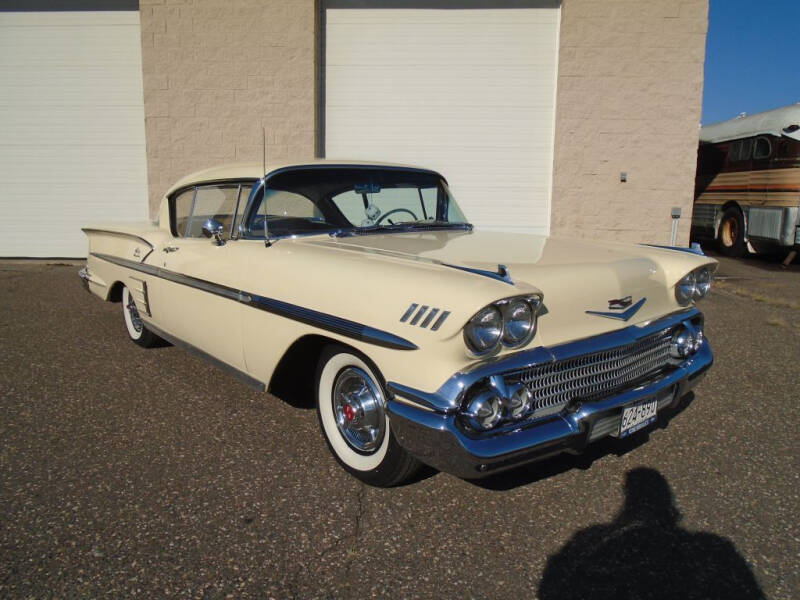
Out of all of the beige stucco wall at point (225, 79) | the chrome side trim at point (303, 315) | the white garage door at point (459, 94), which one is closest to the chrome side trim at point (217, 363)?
the chrome side trim at point (303, 315)

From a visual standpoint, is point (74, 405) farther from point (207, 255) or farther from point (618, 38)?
point (618, 38)

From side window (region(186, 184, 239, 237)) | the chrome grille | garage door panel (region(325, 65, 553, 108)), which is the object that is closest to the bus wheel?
garage door panel (region(325, 65, 553, 108))

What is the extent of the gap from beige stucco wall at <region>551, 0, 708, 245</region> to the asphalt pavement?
5.62 m

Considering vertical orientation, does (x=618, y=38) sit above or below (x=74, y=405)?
above

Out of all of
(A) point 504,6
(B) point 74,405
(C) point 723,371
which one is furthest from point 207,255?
(A) point 504,6

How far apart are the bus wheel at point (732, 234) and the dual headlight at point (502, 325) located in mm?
10916

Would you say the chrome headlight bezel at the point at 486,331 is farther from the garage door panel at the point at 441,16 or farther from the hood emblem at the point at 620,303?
the garage door panel at the point at 441,16

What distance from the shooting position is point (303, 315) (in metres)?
2.53

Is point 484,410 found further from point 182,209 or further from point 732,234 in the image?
point 732,234

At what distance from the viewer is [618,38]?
27.7 feet

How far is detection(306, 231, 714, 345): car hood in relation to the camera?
212cm

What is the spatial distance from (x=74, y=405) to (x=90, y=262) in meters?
2.03

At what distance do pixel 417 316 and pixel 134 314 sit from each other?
3.37 metres

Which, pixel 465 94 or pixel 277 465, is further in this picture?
pixel 465 94
